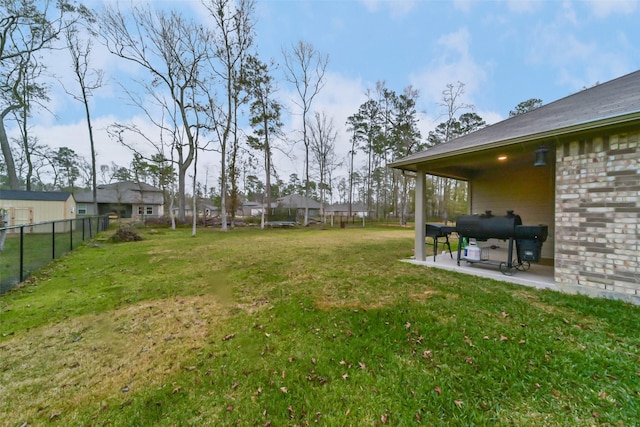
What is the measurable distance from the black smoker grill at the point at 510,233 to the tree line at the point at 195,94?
1327 centimetres

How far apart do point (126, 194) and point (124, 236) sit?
20.5m

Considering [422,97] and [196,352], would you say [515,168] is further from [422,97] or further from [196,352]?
[422,97]

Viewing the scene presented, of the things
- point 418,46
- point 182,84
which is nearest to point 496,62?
point 418,46

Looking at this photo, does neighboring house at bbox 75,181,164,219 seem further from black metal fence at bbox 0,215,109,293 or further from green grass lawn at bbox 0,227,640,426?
green grass lawn at bbox 0,227,640,426

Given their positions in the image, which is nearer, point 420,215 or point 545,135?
point 545,135

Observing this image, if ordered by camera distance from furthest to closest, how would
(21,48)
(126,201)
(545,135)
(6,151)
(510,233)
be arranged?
1. (126,201)
2. (6,151)
3. (21,48)
4. (510,233)
5. (545,135)

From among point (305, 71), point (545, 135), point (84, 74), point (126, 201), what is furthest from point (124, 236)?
point (126, 201)

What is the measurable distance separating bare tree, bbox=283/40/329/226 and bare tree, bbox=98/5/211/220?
21.3 ft

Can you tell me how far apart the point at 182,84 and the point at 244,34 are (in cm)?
525

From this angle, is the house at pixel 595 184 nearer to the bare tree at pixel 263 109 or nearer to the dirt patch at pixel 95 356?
the dirt patch at pixel 95 356

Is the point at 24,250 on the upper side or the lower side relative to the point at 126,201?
lower

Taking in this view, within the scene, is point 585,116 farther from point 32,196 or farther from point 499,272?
point 32,196

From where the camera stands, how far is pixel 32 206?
1351cm


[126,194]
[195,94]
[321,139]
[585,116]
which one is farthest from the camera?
[126,194]
